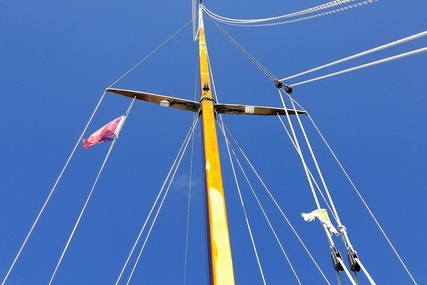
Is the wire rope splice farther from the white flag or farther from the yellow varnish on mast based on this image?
the white flag

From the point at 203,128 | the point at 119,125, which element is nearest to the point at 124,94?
the point at 119,125

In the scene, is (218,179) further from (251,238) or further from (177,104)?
(177,104)

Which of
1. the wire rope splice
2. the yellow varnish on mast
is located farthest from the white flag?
the wire rope splice

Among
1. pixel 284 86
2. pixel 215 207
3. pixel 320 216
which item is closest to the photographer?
pixel 320 216

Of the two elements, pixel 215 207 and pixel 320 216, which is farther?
pixel 215 207

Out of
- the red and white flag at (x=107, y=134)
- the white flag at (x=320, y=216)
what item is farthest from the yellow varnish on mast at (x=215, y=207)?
the red and white flag at (x=107, y=134)

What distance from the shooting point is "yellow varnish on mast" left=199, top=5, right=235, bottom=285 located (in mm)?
3895

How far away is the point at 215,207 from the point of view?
15.2 ft

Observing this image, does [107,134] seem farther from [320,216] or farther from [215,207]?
[320,216]

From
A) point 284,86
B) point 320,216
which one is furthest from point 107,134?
point 320,216

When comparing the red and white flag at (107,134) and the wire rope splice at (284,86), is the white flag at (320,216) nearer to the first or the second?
the wire rope splice at (284,86)

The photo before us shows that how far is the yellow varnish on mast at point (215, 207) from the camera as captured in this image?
12.8 feet

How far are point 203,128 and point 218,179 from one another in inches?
48.1

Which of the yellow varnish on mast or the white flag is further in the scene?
the white flag
